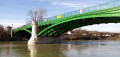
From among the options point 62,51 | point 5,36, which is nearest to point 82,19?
point 62,51

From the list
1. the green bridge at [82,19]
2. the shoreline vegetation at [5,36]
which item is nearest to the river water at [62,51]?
the green bridge at [82,19]

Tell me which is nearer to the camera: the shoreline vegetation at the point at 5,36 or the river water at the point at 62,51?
the river water at the point at 62,51

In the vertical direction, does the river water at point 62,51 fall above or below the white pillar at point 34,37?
below

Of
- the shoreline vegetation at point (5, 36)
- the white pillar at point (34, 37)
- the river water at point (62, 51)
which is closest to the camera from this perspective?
the river water at point (62, 51)

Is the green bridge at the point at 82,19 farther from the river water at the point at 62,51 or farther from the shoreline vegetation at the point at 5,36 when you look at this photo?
the shoreline vegetation at the point at 5,36

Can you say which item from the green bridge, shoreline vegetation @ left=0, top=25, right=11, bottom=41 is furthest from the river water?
shoreline vegetation @ left=0, top=25, right=11, bottom=41

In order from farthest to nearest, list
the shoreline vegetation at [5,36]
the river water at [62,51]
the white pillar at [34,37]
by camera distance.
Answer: the shoreline vegetation at [5,36], the white pillar at [34,37], the river water at [62,51]

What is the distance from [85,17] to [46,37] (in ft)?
70.2

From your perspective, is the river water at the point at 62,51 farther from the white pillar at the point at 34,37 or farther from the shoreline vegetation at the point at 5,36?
the shoreline vegetation at the point at 5,36

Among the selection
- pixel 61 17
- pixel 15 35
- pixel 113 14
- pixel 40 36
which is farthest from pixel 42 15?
pixel 113 14

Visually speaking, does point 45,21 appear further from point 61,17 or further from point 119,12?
point 119,12

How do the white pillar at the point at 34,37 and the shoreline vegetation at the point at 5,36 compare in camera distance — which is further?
the shoreline vegetation at the point at 5,36

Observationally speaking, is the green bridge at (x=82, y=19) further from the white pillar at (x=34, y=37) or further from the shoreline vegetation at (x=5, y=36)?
the shoreline vegetation at (x=5, y=36)

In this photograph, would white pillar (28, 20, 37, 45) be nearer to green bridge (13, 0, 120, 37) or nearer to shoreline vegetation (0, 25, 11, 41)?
green bridge (13, 0, 120, 37)
